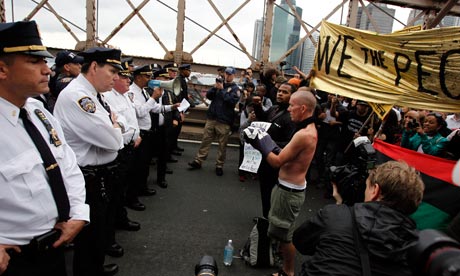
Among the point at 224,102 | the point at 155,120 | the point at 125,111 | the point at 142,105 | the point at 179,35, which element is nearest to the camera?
the point at 125,111

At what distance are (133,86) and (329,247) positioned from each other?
12.8ft

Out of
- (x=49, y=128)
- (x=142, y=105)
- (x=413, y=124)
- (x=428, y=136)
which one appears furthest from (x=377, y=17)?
(x=49, y=128)

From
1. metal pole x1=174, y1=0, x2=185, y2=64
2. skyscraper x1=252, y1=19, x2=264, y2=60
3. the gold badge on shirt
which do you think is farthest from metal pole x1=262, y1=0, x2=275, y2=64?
the gold badge on shirt

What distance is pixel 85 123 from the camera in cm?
253

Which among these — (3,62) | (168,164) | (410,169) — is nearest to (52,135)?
(3,62)

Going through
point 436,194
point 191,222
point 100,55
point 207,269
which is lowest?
point 191,222

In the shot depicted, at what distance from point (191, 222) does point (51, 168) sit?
2.87 m

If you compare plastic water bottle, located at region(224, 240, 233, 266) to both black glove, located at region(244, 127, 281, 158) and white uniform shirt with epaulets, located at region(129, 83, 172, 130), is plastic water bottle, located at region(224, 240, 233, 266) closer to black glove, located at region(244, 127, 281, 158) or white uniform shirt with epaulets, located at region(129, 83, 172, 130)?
black glove, located at region(244, 127, 281, 158)

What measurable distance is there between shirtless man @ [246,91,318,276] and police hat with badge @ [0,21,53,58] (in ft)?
6.10

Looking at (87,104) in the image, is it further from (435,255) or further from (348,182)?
(435,255)

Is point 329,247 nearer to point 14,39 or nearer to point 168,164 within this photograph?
point 14,39

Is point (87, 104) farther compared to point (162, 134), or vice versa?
point (162, 134)

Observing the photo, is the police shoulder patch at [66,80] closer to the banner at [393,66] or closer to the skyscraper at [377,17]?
the banner at [393,66]

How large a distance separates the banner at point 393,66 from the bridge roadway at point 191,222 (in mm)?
2076
